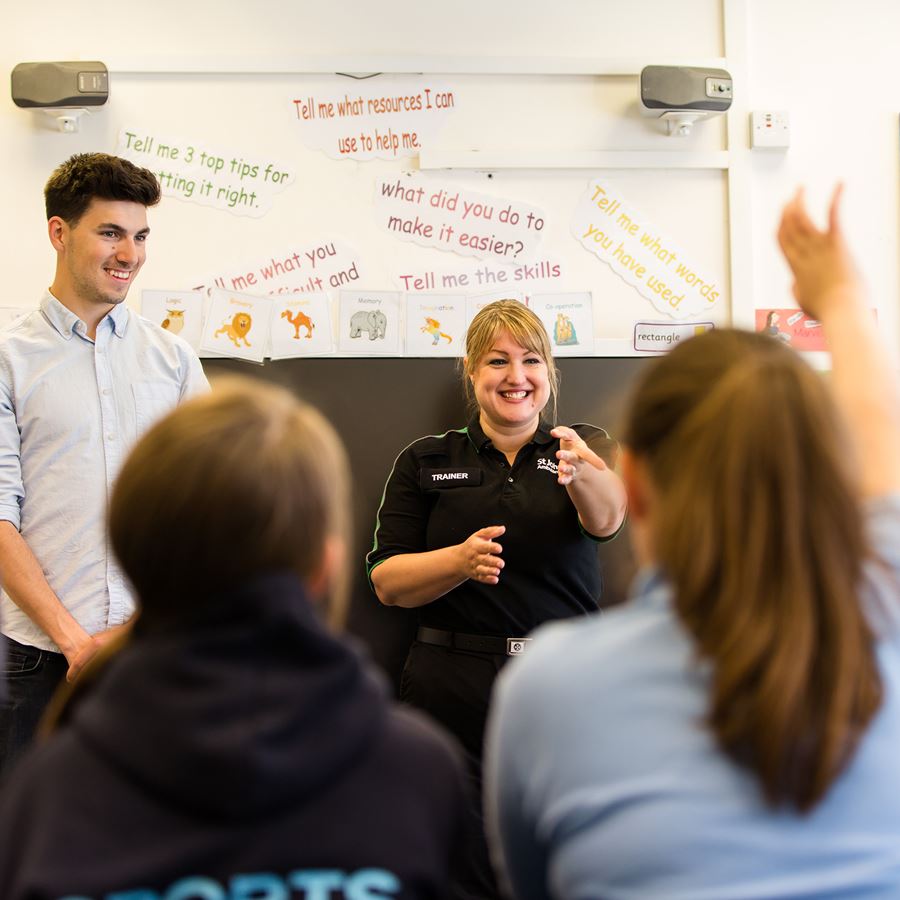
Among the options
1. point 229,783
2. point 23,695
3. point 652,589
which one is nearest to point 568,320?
point 23,695

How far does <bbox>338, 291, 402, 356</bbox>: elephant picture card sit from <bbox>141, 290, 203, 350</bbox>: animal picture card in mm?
398

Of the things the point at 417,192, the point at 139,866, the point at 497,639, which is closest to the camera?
the point at 139,866

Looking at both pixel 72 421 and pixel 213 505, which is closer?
pixel 213 505

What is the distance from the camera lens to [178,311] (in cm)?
282

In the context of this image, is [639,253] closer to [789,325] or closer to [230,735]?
[789,325]

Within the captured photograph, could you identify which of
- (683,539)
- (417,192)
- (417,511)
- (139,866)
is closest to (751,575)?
(683,539)

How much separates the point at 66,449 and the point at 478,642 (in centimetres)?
107

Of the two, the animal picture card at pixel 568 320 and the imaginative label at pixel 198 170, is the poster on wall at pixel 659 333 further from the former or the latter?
the imaginative label at pixel 198 170

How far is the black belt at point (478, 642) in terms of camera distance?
2.39 m

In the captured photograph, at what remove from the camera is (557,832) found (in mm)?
935

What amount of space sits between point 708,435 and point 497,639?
157cm

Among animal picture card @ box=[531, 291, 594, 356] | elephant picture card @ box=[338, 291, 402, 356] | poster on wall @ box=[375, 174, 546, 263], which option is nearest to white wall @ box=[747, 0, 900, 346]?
animal picture card @ box=[531, 291, 594, 356]

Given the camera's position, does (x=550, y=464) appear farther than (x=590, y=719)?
Yes

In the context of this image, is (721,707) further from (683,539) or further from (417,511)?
(417,511)
